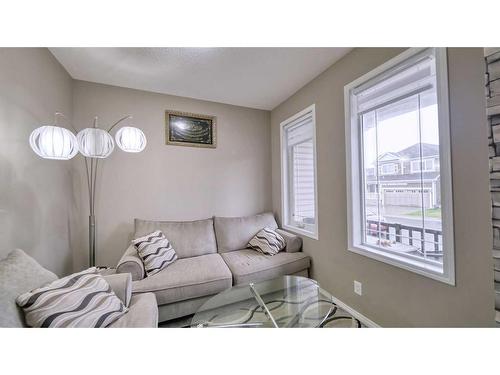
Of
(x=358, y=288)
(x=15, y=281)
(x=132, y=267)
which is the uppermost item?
(x=15, y=281)

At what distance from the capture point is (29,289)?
896 mm

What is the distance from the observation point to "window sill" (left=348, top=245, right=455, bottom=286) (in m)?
1.08

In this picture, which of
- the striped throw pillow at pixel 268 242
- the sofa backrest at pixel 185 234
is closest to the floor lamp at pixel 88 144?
the sofa backrest at pixel 185 234

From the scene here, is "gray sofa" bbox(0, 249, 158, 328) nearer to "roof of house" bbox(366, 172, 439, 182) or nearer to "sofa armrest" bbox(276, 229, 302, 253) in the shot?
"sofa armrest" bbox(276, 229, 302, 253)

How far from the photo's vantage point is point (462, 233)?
99 centimetres

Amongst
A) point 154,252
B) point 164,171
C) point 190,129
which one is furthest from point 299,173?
point 154,252

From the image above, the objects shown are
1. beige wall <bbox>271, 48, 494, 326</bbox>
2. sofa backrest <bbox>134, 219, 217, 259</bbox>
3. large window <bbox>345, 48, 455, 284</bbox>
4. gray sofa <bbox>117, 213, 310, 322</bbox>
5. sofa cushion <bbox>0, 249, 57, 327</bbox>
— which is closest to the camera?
sofa cushion <bbox>0, 249, 57, 327</bbox>

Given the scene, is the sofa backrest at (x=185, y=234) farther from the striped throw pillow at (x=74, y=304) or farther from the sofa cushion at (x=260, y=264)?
the striped throw pillow at (x=74, y=304)

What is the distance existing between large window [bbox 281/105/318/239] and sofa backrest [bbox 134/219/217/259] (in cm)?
110

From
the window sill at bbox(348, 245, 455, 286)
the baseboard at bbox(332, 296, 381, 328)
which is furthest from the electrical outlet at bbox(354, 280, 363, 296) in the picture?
the window sill at bbox(348, 245, 455, 286)

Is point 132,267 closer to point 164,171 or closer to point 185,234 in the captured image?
point 185,234

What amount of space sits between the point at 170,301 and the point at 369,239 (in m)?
1.76

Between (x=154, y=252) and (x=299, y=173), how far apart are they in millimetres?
1943
